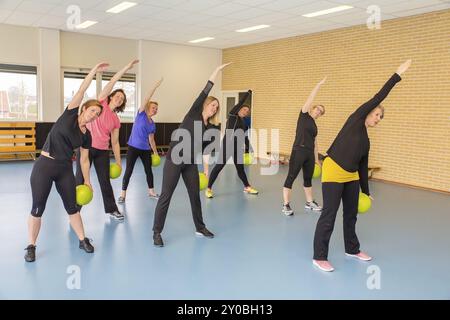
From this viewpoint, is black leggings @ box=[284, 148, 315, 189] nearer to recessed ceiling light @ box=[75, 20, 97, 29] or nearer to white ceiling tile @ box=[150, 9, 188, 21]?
white ceiling tile @ box=[150, 9, 188, 21]

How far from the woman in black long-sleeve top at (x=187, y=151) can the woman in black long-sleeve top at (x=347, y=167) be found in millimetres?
1179

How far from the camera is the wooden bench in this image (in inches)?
343

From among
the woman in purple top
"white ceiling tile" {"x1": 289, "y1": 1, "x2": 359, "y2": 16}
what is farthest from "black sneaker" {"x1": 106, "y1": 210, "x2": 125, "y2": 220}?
"white ceiling tile" {"x1": 289, "y1": 1, "x2": 359, "y2": 16}

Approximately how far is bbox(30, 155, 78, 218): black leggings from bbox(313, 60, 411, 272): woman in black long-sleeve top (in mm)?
2087

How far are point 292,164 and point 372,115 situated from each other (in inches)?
70.1

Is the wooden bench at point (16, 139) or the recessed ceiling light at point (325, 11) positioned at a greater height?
the recessed ceiling light at point (325, 11)

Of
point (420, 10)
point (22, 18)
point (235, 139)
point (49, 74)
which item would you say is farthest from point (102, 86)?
point (420, 10)

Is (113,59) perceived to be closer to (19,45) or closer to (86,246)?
(19,45)

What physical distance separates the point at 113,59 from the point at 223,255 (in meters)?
8.17

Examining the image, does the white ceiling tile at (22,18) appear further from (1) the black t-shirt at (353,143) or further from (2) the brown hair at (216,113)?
(1) the black t-shirt at (353,143)

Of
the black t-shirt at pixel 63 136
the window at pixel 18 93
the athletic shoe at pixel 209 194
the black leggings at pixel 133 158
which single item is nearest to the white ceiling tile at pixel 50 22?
the window at pixel 18 93

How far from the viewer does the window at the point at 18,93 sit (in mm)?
9156

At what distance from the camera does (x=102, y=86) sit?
10.5m

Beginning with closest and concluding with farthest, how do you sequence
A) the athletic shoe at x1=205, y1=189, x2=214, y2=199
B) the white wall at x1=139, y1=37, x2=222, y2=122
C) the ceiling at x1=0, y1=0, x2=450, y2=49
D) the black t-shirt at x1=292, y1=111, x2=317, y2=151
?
the black t-shirt at x1=292, y1=111, x2=317, y2=151, the athletic shoe at x1=205, y1=189, x2=214, y2=199, the ceiling at x1=0, y1=0, x2=450, y2=49, the white wall at x1=139, y1=37, x2=222, y2=122
